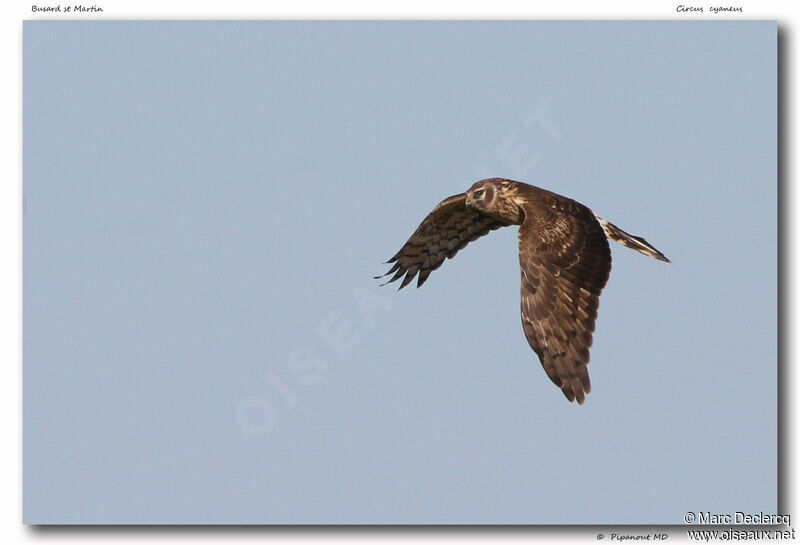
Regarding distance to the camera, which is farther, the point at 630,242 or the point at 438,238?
the point at 438,238

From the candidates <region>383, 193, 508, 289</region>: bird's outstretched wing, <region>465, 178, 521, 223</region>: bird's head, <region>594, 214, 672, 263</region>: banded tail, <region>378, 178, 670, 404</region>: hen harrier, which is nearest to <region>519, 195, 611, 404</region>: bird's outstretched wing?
<region>378, 178, 670, 404</region>: hen harrier

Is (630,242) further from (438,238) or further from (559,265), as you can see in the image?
(438,238)

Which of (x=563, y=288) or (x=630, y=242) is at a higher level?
(x=630, y=242)

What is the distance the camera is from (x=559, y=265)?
11016 millimetres

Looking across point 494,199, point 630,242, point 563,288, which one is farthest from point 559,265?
point 494,199

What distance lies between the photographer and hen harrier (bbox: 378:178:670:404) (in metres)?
10.6

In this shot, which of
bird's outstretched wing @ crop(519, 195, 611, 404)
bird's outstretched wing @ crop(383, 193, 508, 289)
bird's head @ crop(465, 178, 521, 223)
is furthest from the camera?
bird's outstretched wing @ crop(383, 193, 508, 289)

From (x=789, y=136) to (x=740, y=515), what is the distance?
3.51m

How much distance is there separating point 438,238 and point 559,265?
323cm

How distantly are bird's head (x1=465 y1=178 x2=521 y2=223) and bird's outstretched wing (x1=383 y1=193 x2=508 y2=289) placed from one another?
2.29 ft

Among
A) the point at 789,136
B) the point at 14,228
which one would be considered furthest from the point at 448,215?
the point at 14,228

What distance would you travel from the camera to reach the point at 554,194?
12.0 meters

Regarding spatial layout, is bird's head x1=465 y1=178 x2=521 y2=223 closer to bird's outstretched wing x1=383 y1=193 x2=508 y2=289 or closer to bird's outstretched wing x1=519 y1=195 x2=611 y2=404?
bird's outstretched wing x1=383 y1=193 x2=508 y2=289

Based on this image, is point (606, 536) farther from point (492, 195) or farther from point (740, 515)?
point (492, 195)
